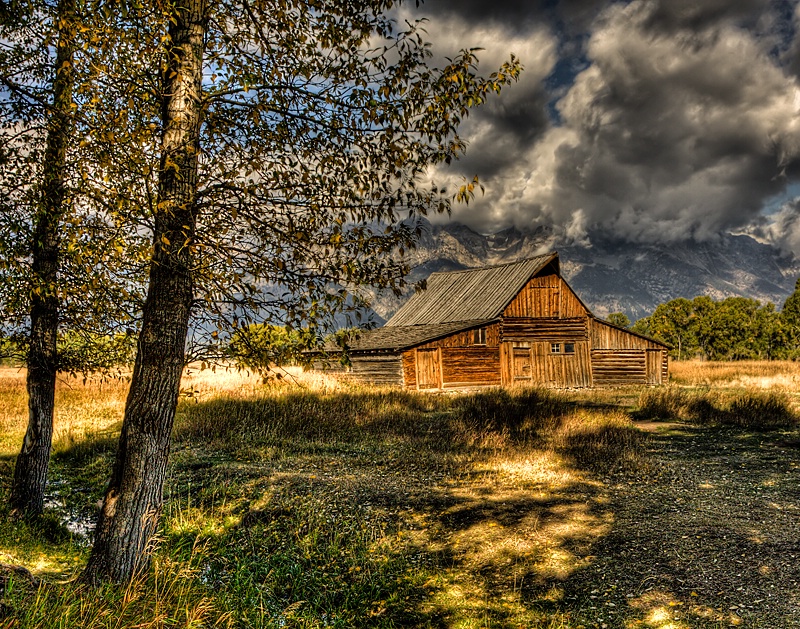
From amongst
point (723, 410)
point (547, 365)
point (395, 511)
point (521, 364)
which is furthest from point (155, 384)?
point (547, 365)

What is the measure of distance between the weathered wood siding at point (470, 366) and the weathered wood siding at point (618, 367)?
686 cm

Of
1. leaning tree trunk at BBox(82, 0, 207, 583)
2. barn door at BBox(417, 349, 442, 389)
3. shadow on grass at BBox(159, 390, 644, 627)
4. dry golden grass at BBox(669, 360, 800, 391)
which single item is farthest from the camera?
barn door at BBox(417, 349, 442, 389)

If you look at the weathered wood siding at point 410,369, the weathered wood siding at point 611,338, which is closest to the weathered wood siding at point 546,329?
the weathered wood siding at point 611,338

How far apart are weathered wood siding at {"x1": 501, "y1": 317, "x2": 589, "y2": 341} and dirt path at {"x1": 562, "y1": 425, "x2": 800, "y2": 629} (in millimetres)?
22923

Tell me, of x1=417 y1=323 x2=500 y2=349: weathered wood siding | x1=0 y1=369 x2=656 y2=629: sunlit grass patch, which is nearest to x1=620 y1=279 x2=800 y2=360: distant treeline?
x1=417 y1=323 x2=500 y2=349: weathered wood siding

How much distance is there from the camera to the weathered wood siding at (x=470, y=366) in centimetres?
3116

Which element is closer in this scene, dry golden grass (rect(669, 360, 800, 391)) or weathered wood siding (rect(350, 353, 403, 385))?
dry golden grass (rect(669, 360, 800, 391))

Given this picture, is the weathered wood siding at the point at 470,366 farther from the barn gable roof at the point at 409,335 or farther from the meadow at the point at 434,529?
the meadow at the point at 434,529

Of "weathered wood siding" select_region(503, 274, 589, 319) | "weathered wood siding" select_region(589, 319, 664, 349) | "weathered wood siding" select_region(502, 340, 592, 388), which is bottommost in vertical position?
"weathered wood siding" select_region(502, 340, 592, 388)

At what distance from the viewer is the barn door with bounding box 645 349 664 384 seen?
34.2 m

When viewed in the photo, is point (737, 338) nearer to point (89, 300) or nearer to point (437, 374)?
point (437, 374)

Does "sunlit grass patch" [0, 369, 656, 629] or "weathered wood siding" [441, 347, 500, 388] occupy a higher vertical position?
"weathered wood siding" [441, 347, 500, 388]

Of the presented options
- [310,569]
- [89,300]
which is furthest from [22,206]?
[310,569]

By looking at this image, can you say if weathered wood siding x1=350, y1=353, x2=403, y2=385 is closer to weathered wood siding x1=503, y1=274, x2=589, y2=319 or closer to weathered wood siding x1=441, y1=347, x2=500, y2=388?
weathered wood siding x1=441, y1=347, x2=500, y2=388
